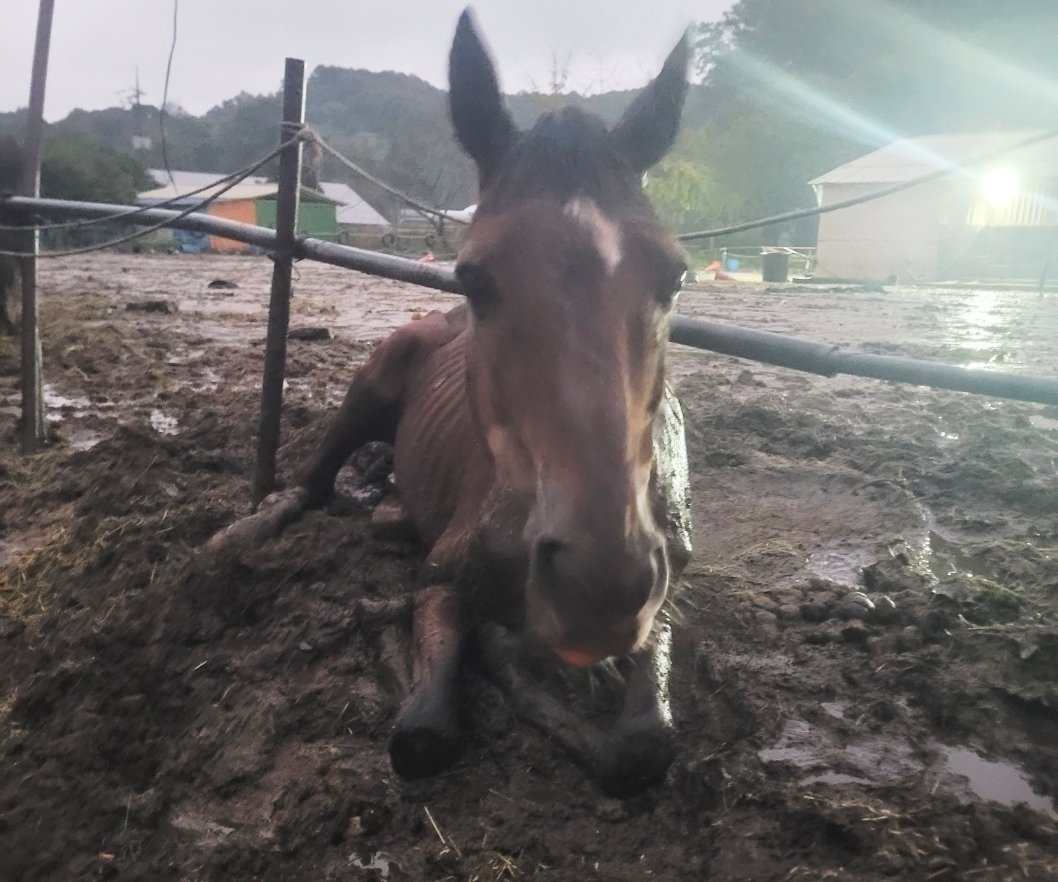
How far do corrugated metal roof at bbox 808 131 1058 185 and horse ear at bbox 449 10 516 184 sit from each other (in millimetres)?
28429

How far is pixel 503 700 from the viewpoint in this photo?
8.14 feet

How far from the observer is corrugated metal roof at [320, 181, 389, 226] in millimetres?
52562

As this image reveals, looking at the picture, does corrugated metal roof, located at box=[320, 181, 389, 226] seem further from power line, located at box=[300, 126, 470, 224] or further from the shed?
power line, located at box=[300, 126, 470, 224]

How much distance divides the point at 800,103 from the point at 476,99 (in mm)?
52369

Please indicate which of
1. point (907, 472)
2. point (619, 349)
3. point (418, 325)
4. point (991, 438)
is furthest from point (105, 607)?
point (991, 438)

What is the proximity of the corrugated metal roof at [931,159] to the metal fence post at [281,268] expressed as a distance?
27.5m

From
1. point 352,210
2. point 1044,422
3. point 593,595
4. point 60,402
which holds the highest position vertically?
point 352,210

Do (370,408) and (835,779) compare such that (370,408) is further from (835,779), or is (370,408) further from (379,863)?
(835,779)

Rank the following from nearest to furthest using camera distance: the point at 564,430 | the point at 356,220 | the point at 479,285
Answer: the point at 564,430 < the point at 479,285 < the point at 356,220

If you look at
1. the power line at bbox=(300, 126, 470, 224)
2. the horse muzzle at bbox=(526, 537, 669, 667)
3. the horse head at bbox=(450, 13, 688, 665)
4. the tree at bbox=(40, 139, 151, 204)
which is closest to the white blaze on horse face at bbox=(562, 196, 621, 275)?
the horse head at bbox=(450, 13, 688, 665)

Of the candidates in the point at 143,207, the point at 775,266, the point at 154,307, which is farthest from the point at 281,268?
the point at 775,266

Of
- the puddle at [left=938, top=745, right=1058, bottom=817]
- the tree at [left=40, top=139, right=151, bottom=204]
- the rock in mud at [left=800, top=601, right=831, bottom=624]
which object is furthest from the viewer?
the tree at [left=40, top=139, right=151, bottom=204]

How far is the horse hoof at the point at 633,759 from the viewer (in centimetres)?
204

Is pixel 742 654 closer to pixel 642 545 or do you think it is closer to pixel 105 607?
pixel 642 545
